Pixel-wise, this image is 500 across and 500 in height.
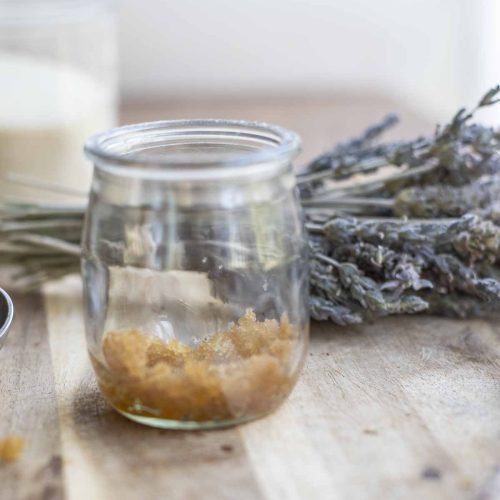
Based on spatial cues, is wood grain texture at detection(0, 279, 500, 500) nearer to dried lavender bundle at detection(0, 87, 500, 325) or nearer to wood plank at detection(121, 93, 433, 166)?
dried lavender bundle at detection(0, 87, 500, 325)

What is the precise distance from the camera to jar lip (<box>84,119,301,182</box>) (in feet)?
2.48

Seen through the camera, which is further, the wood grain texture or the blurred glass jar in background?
the blurred glass jar in background

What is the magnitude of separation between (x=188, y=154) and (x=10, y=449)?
34 centimetres

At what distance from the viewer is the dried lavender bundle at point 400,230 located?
0.99m

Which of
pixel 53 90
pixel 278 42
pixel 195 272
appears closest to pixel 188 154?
pixel 195 272

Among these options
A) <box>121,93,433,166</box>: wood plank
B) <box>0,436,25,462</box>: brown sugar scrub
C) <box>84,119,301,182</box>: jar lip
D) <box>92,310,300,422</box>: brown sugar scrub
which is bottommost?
<box>121,93,433,166</box>: wood plank

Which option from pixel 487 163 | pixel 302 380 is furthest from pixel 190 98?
pixel 302 380

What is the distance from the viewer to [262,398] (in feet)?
2.67

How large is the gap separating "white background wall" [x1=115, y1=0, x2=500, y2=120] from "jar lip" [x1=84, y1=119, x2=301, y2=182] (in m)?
1.42

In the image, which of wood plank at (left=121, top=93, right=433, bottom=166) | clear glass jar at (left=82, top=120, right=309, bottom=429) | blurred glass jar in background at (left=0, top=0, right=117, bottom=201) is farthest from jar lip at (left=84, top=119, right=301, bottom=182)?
wood plank at (left=121, top=93, right=433, bottom=166)

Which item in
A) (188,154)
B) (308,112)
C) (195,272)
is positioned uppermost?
(188,154)

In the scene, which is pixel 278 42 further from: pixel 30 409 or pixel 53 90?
pixel 30 409

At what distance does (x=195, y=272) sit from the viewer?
915 millimetres

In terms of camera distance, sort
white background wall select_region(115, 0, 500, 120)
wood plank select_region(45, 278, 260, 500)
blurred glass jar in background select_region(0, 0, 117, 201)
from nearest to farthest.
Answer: wood plank select_region(45, 278, 260, 500) < blurred glass jar in background select_region(0, 0, 117, 201) < white background wall select_region(115, 0, 500, 120)
